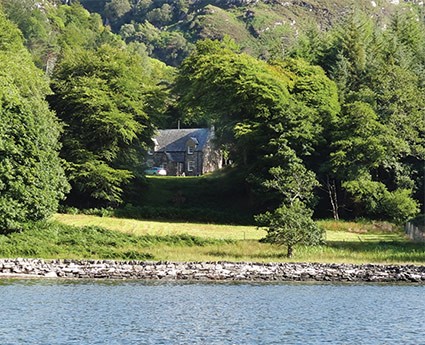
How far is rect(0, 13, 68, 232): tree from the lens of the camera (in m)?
53.5

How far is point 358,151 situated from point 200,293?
38.7 meters

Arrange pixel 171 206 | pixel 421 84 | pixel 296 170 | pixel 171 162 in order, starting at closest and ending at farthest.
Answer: pixel 296 170
pixel 171 206
pixel 421 84
pixel 171 162

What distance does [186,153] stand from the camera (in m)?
115

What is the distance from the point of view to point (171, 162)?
11631 cm

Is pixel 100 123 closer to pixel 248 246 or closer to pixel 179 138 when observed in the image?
pixel 248 246

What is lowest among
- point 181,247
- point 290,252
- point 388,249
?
point 181,247

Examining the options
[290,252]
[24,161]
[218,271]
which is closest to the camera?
[218,271]

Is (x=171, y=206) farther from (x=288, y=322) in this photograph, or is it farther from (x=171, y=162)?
(x=288, y=322)

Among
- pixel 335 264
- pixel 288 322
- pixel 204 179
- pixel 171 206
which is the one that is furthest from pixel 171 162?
pixel 288 322

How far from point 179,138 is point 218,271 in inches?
2889

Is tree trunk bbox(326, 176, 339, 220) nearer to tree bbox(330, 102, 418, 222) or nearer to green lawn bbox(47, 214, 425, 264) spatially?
tree bbox(330, 102, 418, 222)

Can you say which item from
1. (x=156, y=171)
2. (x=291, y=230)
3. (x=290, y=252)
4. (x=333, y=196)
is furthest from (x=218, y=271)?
(x=156, y=171)

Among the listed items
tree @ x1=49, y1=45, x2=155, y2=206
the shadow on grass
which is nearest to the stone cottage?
tree @ x1=49, y1=45, x2=155, y2=206

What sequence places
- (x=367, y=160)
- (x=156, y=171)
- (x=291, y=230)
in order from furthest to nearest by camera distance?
(x=156, y=171) < (x=367, y=160) < (x=291, y=230)
